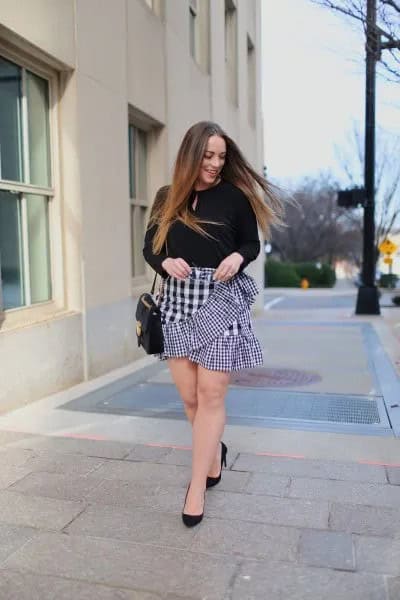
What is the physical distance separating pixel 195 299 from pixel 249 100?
14141mm

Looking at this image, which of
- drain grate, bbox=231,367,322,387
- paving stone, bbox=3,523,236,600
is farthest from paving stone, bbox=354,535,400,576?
drain grate, bbox=231,367,322,387

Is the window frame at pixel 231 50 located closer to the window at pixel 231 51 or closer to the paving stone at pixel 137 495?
the window at pixel 231 51

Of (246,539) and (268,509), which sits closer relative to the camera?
(246,539)

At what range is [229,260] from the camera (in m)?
2.90

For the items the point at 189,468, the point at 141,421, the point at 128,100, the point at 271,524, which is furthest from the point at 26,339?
the point at 128,100

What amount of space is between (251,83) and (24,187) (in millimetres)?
11941

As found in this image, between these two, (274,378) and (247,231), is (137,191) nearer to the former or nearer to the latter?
(274,378)

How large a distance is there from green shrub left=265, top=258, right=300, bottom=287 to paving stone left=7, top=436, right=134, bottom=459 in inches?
1504

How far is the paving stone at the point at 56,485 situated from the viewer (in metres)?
3.33

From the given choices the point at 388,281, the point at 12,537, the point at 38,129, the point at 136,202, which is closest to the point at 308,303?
the point at 136,202

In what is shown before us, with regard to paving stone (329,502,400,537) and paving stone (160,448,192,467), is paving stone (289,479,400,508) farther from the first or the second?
paving stone (160,448,192,467)

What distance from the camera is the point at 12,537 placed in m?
2.83

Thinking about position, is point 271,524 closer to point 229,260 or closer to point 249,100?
point 229,260

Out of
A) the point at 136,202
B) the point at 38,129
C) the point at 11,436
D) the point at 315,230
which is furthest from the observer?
the point at 315,230
